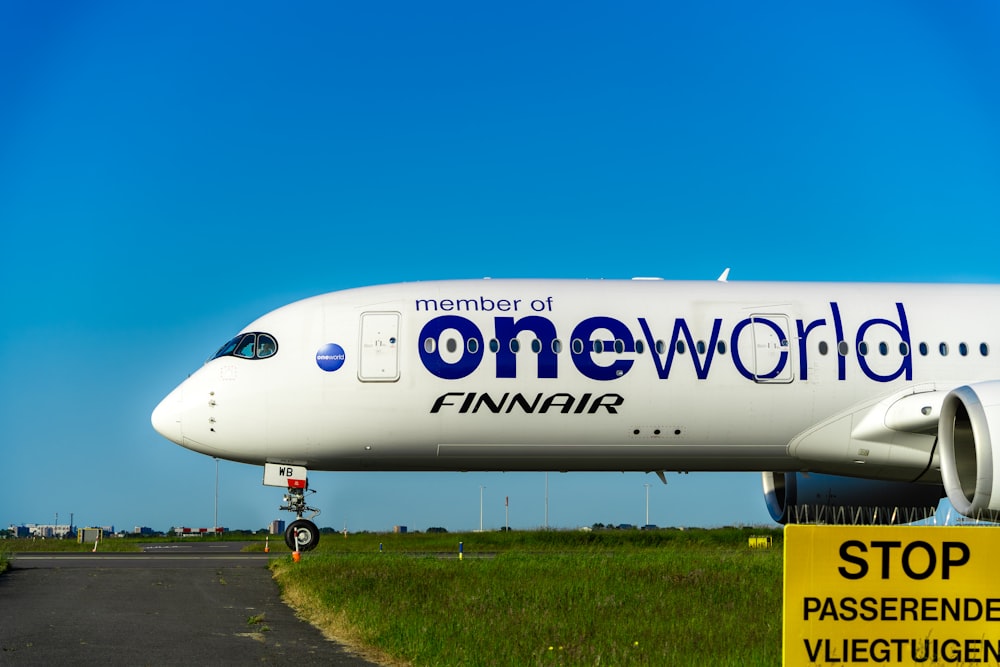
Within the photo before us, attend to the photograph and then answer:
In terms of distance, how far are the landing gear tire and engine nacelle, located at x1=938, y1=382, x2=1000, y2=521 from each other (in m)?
10.5

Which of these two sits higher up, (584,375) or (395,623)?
(584,375)

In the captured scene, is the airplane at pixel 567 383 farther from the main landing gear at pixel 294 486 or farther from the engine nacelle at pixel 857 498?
the engine nacelle at pixel 857 498

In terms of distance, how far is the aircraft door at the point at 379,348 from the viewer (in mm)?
20531

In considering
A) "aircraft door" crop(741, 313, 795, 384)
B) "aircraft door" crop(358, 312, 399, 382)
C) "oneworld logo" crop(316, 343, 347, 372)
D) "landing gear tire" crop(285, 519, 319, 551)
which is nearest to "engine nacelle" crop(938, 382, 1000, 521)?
"aircraft door" crop(741, 313, 795, 384)

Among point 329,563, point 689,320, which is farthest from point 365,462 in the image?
point 689,320

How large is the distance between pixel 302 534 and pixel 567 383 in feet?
17.5

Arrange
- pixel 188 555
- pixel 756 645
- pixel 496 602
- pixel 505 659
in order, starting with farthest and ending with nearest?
1. pixel 188 555
2. pixel 496 602
3. pixel 756 645
4. pixel 505 659

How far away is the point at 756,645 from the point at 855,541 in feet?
13.7

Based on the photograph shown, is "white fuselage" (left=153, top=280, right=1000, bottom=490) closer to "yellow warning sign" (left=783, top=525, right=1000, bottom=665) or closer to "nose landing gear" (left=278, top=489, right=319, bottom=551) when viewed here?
"nose landing gear" (left=278, top=489, right=319, bottom=551)

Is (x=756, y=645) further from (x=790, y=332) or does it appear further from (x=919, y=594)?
(x=790, y=332)

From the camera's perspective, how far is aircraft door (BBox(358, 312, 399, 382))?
20.5m

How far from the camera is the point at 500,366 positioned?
20438mm

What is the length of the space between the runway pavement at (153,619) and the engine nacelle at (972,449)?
1003cm

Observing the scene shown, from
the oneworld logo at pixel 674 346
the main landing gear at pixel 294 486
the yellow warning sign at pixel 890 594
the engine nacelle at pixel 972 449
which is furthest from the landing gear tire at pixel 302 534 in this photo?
the yellow warning sign at pixel 890 594
